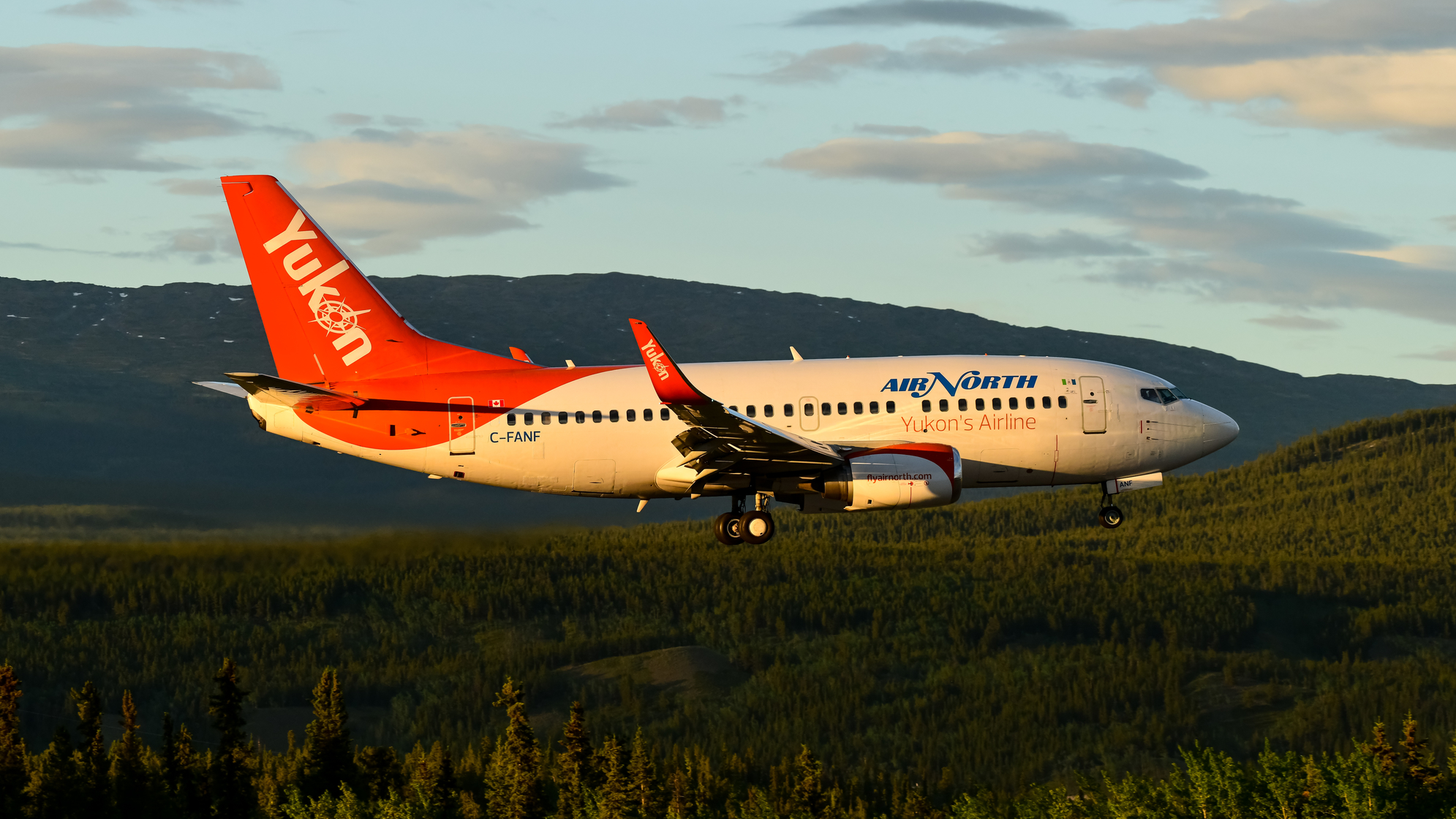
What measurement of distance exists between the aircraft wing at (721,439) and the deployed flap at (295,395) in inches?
387

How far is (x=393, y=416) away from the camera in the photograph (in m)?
50.9

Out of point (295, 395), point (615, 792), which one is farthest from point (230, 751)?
point (295, 395)

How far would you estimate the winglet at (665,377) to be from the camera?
146ft

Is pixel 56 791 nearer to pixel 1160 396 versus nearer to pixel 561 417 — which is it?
pixel 561 417

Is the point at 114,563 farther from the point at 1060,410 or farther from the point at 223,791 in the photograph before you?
the point at 223,791

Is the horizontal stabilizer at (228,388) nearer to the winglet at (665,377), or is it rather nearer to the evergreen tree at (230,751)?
the winglet at (665,377)

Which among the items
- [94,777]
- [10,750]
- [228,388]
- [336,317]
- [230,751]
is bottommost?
[94,777]

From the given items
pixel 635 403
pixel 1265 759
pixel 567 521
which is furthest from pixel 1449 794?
pixel 635 403

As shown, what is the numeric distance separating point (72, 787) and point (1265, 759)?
133848 millimetres

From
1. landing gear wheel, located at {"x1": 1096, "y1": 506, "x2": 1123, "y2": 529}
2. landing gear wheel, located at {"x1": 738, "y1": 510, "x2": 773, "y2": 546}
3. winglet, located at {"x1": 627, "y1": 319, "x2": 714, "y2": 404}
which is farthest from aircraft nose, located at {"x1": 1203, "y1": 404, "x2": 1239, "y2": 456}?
winglet, located at {"x1": 627, "y1": 319, "x2": 714, "y2": 404}

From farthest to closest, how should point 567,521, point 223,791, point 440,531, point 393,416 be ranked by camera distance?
point 223,791 → point 567,521 → point 440,531 → point 393,416

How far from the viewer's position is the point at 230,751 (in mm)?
149250

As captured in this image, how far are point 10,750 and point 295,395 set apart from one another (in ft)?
419

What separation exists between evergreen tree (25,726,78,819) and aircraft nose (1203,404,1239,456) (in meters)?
152
